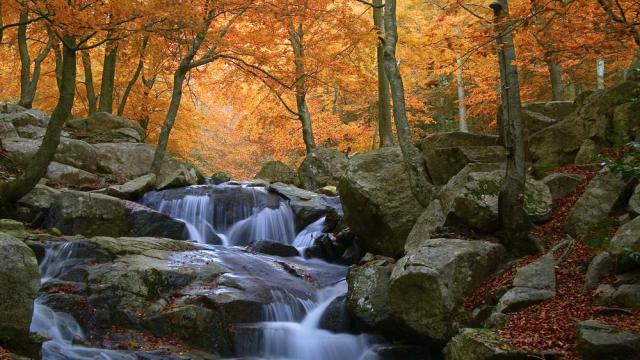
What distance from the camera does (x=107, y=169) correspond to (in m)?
16.2

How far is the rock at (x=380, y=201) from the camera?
405 inches

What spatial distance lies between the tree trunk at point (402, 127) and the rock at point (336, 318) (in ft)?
8.44

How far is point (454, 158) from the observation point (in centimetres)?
1063

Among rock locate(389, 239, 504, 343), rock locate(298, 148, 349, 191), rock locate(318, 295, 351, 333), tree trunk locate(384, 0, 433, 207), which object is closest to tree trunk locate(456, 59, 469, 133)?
rock locate(298, 148, 349, 191)

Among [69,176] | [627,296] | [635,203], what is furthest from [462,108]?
[627,296]

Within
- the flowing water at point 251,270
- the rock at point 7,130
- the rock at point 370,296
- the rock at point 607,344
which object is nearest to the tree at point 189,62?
the flowing water at point 251,270

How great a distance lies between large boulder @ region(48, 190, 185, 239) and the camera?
11.5m

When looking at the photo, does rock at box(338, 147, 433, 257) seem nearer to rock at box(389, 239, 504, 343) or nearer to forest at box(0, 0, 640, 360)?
forest at box(0, 0, 640, 360)

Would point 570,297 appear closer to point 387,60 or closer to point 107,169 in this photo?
point 387,60

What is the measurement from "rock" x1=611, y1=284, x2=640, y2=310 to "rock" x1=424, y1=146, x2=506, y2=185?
15.9 feet

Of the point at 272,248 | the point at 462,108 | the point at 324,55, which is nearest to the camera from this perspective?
the point at 272,248

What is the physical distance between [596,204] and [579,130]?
101 inches

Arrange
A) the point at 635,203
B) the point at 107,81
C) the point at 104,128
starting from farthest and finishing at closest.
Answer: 1. the point at 107,81
2. the point at 104,128
3. the point at 635,203

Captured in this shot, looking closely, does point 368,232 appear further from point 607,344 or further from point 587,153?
point 607,344
